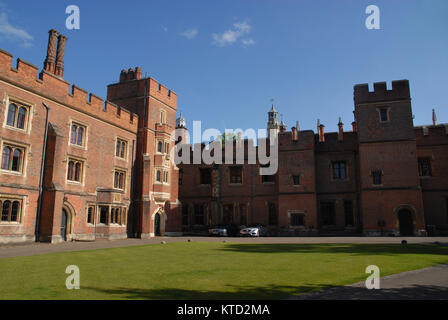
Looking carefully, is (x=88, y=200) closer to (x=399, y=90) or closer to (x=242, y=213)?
(x=242, y=213)

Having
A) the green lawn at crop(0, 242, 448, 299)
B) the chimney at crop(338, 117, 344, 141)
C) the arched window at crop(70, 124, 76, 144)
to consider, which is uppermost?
the chimney at crop(338, 117, 344, 141)

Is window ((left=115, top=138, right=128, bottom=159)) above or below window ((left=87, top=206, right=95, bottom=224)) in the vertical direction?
above

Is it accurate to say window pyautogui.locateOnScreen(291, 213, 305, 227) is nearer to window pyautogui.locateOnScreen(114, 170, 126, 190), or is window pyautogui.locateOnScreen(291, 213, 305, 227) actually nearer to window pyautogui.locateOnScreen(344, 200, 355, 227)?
window pyautogui.locateOnScreen(344, 200, 355, 227)

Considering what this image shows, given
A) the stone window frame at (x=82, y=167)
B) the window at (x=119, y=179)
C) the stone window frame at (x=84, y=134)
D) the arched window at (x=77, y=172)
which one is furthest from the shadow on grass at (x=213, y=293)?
the window at (x=119, y=179)

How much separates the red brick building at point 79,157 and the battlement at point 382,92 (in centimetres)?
1685

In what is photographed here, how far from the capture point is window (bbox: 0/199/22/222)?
1845cm

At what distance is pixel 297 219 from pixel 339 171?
5.88 meters

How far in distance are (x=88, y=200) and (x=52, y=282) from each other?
1800cm

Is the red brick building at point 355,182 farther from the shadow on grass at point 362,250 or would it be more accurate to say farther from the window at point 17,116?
the window at point 17,116

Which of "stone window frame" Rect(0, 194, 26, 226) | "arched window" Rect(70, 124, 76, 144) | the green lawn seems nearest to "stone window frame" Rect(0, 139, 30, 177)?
"stone window frame" Rect(0, 194, 26, 226)

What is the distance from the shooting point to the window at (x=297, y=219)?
30.4 meters

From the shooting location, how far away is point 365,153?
2877 centimetres

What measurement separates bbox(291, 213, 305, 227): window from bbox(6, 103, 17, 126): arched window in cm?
2261

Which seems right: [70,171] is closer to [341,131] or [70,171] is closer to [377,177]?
[341,131]
